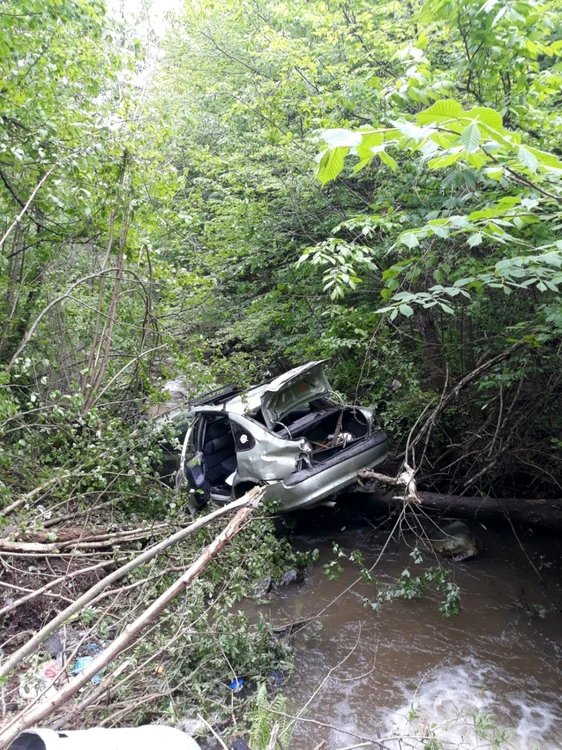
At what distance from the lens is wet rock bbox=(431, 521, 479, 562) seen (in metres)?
5.96

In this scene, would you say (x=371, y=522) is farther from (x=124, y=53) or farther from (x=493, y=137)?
(x=124, y=53)

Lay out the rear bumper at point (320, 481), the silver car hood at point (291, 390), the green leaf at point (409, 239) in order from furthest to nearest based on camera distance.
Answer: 1. the silver car hood at point (291, 390)
2. the rear bumper at point (320, 481)
3. the green leaf at point (409, 239)

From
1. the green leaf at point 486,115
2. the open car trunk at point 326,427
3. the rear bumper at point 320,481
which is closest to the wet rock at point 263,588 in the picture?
the rear bumper at point 320,481

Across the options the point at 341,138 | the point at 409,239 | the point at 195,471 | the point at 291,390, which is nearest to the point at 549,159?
the point at 409,239

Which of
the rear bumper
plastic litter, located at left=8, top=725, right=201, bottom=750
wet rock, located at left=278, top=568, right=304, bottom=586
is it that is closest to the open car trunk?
the rear bumper

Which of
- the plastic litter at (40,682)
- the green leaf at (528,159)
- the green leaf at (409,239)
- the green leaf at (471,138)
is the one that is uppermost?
the green leaf at (471,138)

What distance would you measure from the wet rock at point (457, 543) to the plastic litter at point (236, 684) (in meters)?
3.00

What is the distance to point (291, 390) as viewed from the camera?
6625mm

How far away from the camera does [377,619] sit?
4996 mm

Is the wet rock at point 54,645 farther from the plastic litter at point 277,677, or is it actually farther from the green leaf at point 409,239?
the green leaf at point 409,239

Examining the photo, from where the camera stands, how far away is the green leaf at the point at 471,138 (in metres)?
1.86

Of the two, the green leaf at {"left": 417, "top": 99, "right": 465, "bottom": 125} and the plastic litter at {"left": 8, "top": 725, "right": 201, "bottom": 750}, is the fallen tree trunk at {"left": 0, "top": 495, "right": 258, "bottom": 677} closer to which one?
the plastic litter at {"left": 8, "top": 725, "right": 201, "bottom": 750}

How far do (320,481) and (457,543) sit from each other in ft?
6.31

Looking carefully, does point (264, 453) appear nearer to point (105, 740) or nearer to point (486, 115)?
point (105, 740)
